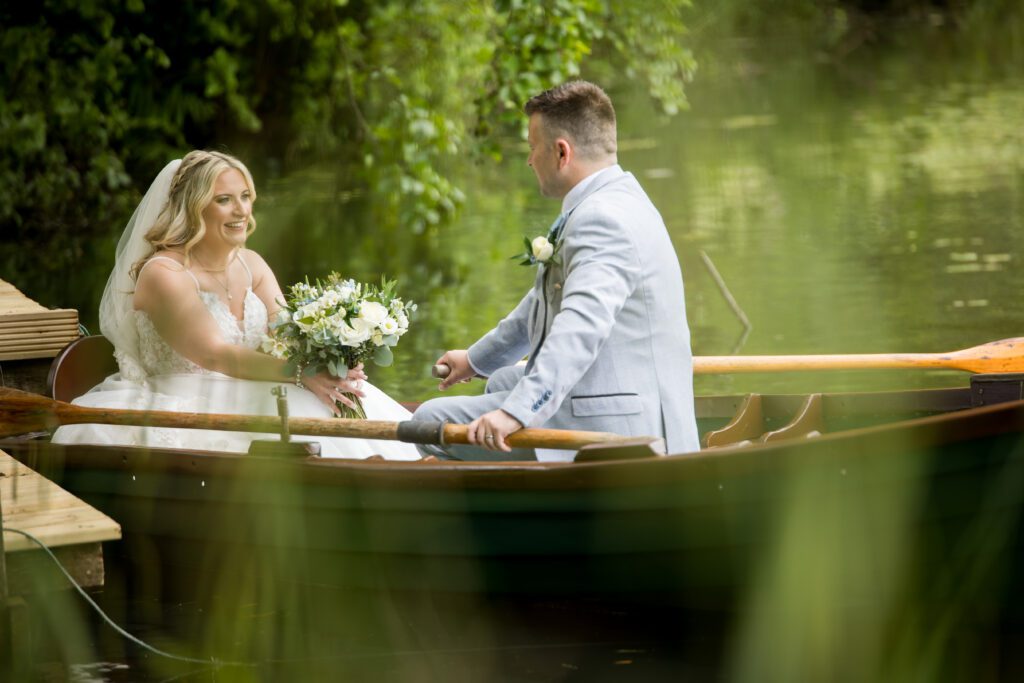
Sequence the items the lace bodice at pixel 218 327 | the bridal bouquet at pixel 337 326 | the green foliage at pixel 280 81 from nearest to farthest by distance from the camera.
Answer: the bridal bouquet at pixel 337 326 < the lace bodice at pixel 218 327 < the green foliage at pixel 280 81

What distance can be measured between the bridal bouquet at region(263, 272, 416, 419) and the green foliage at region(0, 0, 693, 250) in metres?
5.16

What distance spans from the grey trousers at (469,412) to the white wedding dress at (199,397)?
49 centimetres

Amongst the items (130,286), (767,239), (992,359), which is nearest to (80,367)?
(130,286)

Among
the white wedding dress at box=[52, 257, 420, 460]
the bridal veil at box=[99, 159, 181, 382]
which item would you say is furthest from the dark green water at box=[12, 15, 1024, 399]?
the bridal veil at box=[99, 159, 181, 382]

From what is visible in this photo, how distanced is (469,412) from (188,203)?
1.34 m

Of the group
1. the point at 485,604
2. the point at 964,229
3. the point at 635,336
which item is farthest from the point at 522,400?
the point at 964,229

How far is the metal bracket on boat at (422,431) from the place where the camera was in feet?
14.4

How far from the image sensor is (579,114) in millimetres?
4414

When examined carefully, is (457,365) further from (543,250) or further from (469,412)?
(543,250)

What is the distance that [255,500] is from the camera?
16.3 ft

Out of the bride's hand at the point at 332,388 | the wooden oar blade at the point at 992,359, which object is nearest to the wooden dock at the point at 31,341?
the bride's hand at the point at 332,388

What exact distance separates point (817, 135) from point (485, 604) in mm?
14547

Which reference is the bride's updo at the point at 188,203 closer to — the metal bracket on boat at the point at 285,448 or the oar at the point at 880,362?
the metal bracket on boat at the point at 285,448

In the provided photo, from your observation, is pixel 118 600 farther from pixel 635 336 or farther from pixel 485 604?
pixel 635 336
